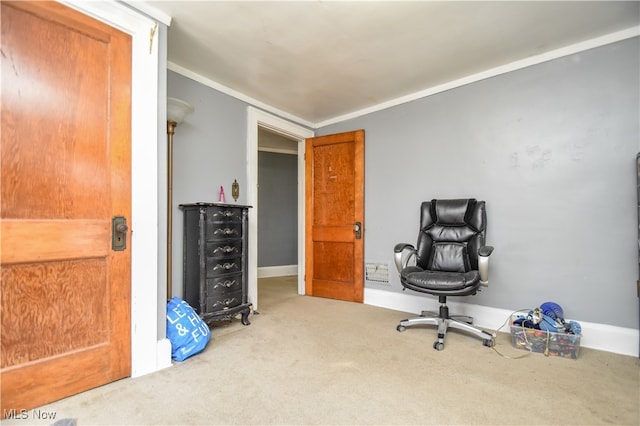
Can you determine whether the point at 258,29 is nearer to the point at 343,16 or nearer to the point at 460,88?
the point at 343,16

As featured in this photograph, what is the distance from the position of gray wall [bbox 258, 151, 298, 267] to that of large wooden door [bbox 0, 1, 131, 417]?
3.83m

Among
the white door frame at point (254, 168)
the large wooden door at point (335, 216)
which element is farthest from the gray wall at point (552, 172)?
the white door frame at point (254, 168)

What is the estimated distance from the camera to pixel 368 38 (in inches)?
90.7

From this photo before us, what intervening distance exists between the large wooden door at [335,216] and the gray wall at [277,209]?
5.68ft

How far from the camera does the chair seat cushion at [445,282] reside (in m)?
2.26

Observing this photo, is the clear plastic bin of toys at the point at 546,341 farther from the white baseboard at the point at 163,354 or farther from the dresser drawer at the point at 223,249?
the white baseboard at the point at 163,354

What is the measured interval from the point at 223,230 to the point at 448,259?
6.28ft

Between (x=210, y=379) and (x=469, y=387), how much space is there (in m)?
1.44

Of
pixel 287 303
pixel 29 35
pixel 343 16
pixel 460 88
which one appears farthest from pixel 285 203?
pixel 29 35

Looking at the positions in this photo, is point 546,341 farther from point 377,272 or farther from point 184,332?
point 184,332

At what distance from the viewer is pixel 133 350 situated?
1.82 m

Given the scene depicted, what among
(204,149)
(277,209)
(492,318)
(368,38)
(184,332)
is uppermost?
(368,38)

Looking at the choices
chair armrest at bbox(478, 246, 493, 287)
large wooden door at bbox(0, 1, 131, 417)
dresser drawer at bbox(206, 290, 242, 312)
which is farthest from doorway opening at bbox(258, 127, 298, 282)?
chair armrest at bbox(478, 246, 493, 287)

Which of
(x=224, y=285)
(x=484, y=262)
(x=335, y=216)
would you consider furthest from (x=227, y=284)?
(x=484, y=262)
